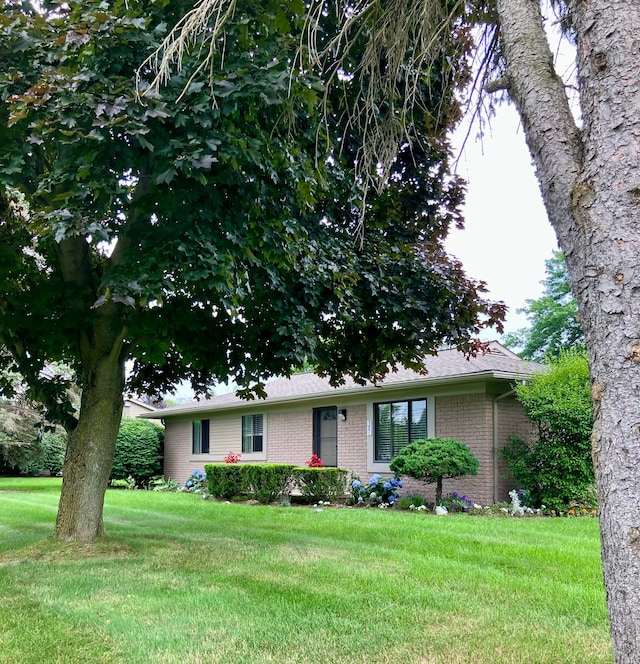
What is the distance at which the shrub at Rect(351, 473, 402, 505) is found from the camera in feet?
43.7

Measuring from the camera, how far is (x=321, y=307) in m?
7.29

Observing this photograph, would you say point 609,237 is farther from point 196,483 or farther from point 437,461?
point 196,483

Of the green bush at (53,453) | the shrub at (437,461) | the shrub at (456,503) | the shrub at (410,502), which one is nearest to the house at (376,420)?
the shrub at (456,503)

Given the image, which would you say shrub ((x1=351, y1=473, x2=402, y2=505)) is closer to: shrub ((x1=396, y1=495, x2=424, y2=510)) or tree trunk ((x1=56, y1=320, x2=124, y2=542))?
shrub ((x1=396, y1=495, x2=424, y2=510))

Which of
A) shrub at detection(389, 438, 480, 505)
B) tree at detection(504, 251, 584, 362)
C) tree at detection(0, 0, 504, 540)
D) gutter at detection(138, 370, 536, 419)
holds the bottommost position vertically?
shrub at detection(389, 438, 480, 505)

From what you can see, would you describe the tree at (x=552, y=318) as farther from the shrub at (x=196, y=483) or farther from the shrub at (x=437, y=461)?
the shrub at (x=437, y=461)

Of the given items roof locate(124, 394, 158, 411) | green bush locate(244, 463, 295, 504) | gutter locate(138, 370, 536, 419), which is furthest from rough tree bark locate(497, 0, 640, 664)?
green bush locate(244, 463, 295, 504)

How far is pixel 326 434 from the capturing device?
1742cm

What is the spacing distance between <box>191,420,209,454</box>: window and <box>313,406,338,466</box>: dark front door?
5283mm

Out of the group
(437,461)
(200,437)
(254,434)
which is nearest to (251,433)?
(254,434)

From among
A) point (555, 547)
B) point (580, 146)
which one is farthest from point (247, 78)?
point (555, 547)

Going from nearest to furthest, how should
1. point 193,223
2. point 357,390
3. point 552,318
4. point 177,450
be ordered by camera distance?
point 193,223 → point 357,390 → point 177,450 → point 552,318

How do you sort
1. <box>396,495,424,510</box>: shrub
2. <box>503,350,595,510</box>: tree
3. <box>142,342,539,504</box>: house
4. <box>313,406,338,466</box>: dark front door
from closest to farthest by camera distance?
<box>503,350,595,510</box>: tree, <box>142,342,539,504</box>: house, <box>396,495,424,510</box>: shrub, <box>313,406,338,466</box>: dark front door

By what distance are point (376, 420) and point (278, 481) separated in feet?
8.73
